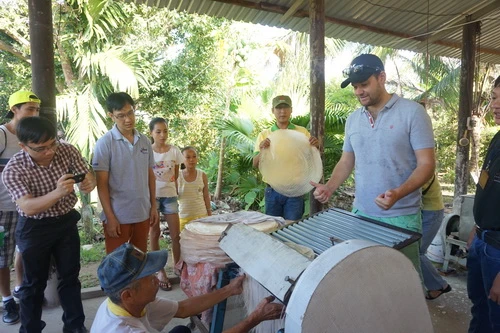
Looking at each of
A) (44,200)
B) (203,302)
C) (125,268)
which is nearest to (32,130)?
(44,200)

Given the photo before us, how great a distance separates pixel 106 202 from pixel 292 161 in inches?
65.6

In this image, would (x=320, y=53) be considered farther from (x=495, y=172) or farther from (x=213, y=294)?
(x=213, y=294)

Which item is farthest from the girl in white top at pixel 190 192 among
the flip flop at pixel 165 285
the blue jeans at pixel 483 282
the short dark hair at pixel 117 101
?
the blue jeans at pixel 483 282

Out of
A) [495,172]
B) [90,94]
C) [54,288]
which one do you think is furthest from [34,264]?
[90,94]

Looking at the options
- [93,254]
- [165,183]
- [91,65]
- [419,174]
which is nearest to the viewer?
[419,174]

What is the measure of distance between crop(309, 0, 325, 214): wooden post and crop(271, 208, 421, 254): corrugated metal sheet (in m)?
1.69

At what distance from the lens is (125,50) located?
693 cm

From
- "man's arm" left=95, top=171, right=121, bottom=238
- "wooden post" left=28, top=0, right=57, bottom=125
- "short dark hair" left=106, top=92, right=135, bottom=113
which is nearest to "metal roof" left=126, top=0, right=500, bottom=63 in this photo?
"wooden post" left=28, top=0, right=57, bottom=125

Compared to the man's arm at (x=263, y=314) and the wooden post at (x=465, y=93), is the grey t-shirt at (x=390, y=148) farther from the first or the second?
the wooden post at (x=465, y=93)

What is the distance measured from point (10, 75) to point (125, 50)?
3288mm

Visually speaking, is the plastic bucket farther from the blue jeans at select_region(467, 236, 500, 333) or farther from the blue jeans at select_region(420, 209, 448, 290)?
the blue jeans at select_region(467, 236, 500, 333)

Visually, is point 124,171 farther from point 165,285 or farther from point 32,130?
point 165,285

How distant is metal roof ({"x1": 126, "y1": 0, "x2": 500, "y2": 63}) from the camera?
13.1 feet

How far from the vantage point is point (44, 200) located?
2.10 m
